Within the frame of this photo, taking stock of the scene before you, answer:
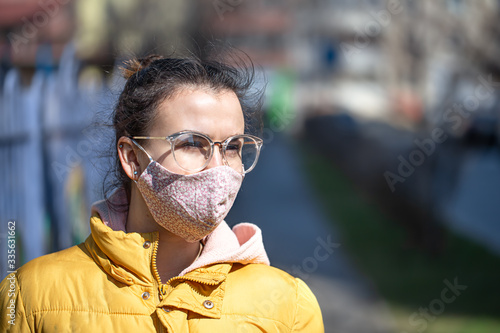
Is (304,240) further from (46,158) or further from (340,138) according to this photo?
(46,158)

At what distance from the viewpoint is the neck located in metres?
1.66

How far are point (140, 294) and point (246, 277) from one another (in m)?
0.34

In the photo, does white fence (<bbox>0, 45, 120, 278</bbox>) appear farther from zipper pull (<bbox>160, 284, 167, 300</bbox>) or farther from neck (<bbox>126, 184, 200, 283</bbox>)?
zipper pull (<bbox>160, 284, 167, 300</bbox>)

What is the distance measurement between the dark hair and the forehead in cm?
3

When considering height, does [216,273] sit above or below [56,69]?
below

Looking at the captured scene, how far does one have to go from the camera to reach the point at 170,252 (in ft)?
5.51

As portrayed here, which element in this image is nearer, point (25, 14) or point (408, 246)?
point (25, 14)

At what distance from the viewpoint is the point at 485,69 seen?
6770mm

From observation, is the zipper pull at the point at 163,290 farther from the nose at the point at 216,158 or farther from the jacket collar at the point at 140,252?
the nose at the point at 216,158

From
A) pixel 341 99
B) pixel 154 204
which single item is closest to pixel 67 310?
pixel 154 204

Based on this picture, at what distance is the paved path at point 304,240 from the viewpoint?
5578 mm

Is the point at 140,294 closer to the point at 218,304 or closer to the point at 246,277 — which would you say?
the point at 218,304

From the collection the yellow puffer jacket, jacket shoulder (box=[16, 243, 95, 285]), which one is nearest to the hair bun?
the yellow puffer jacket

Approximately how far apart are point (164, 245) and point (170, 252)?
0.03 meters
